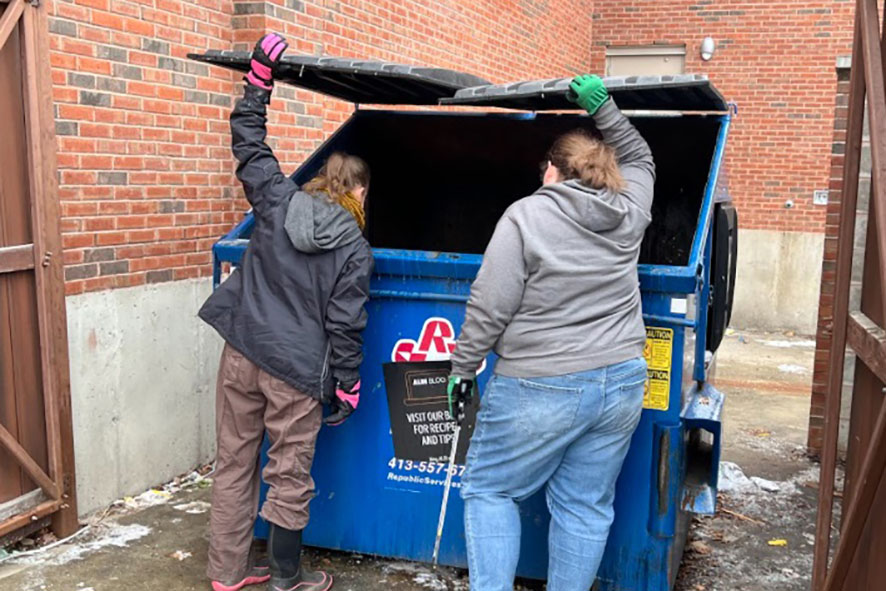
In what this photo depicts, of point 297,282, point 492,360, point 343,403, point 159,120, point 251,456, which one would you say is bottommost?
point 251,456

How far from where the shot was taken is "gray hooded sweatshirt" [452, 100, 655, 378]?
2.97m

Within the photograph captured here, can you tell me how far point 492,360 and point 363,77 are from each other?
1281mm

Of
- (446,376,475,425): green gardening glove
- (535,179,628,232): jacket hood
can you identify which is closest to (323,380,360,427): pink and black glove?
(446,376,475,425): green gardening glove

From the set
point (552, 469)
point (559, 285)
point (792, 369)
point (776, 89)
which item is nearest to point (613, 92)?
point (559, 285)

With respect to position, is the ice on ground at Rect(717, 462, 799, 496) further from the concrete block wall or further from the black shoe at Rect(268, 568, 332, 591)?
the concrete block wall

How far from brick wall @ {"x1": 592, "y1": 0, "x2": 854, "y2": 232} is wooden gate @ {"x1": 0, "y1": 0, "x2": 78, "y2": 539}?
361 inches

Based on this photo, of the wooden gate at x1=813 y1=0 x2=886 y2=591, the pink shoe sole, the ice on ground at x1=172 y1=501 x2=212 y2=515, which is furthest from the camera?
the ice on ground at x1=172 y1=501 x2=212 y2=515

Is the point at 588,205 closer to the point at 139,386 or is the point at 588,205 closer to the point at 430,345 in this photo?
the point at 430,345

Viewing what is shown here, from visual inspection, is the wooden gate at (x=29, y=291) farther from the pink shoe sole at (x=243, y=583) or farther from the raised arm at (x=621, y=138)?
the raised arm at (x=621, y=138)

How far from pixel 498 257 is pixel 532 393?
1.54 feet

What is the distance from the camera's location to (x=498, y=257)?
2990 mm

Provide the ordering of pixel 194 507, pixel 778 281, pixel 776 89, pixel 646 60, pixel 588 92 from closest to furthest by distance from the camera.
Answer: pixel 588 92 → pixel 194 507 → pixel 778 281 → pixel 776 89 → pixel 646 60

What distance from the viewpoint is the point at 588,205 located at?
2.98 m

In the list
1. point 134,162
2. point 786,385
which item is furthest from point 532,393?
point 786,385
